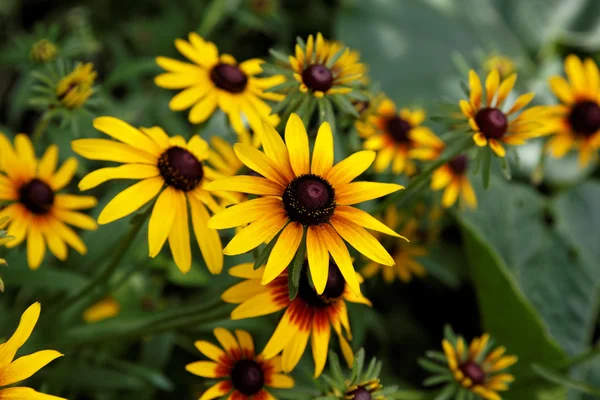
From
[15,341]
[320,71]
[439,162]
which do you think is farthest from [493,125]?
[15,341]

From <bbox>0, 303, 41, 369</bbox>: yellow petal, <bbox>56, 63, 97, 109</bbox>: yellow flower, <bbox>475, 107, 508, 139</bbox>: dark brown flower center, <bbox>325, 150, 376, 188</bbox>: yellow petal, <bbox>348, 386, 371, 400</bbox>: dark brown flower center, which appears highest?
<bbox>56, 63, 97, 109</bbox>: yellow flower

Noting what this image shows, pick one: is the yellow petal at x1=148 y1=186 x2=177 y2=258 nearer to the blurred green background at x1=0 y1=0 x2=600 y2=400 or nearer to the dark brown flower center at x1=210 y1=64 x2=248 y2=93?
the blurred green background at x1=0 y1=0 x2=600 y2=400

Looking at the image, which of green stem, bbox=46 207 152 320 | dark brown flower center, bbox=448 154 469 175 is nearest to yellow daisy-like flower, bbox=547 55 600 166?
dark brown flower center, bbox=448 154 469 175

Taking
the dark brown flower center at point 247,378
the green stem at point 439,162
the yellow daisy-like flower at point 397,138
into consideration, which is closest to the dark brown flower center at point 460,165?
the yellow daisy-like flower at point 397,138

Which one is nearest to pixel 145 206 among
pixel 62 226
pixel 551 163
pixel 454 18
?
pixel 62 226

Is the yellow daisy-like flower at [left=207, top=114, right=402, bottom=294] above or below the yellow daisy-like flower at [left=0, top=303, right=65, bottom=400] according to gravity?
above

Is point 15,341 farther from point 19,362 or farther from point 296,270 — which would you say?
point 296,270

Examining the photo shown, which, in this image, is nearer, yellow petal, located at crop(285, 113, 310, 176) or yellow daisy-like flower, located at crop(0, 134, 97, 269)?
yellow petal, located at crop(285, 113, 310, 176)
